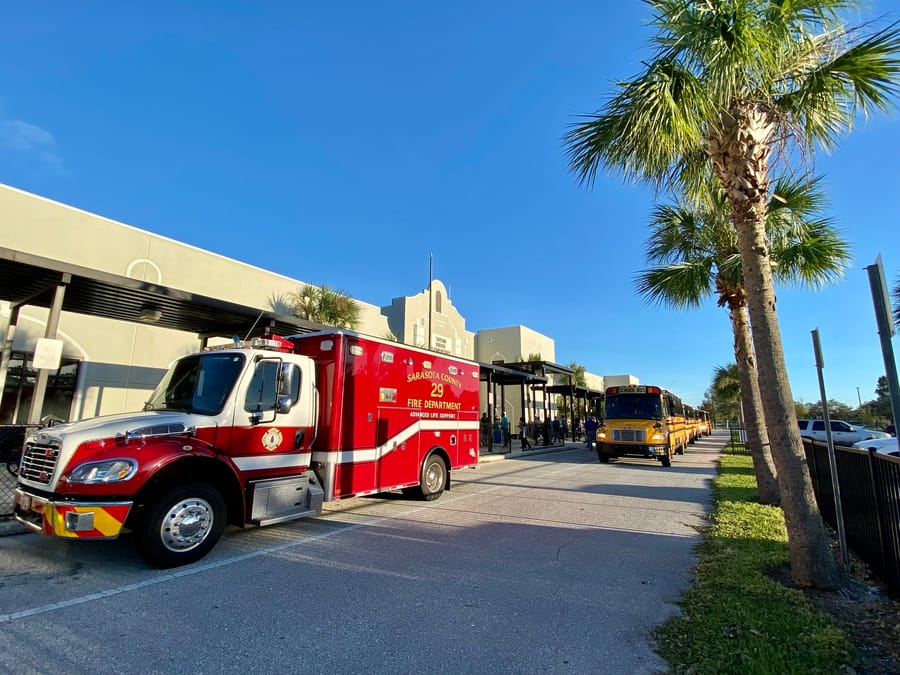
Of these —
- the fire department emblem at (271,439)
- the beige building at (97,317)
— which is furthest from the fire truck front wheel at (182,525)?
the beige building at (97,317)

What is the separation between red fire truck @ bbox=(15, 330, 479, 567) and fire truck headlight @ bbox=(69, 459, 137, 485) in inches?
0.4

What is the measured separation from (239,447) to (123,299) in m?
6.83

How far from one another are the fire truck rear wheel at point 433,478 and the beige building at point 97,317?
789cm

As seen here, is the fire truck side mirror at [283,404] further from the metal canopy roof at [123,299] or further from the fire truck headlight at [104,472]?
the fire truck headlight at [104,472]

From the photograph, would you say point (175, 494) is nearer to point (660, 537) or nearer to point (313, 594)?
point (313, 594)

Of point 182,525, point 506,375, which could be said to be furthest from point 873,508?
point 506,375

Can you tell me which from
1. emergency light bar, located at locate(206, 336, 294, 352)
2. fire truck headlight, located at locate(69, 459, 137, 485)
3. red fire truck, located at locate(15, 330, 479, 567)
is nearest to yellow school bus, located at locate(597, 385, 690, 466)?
red fire truck, located at locate(15, 330, 479, 567)

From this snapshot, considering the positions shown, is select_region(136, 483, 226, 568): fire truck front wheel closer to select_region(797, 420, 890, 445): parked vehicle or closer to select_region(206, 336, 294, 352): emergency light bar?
select_region(206, 336, 294, 352): emergency light bar

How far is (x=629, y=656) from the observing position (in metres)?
3.36

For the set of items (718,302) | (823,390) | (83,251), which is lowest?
(823,390)

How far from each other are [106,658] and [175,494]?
2.05 metres

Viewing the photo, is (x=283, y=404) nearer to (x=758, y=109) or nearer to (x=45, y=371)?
(x=45, y=371)

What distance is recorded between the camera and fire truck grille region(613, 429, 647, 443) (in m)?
16.9

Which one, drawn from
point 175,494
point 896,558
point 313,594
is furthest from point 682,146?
point 175,494
